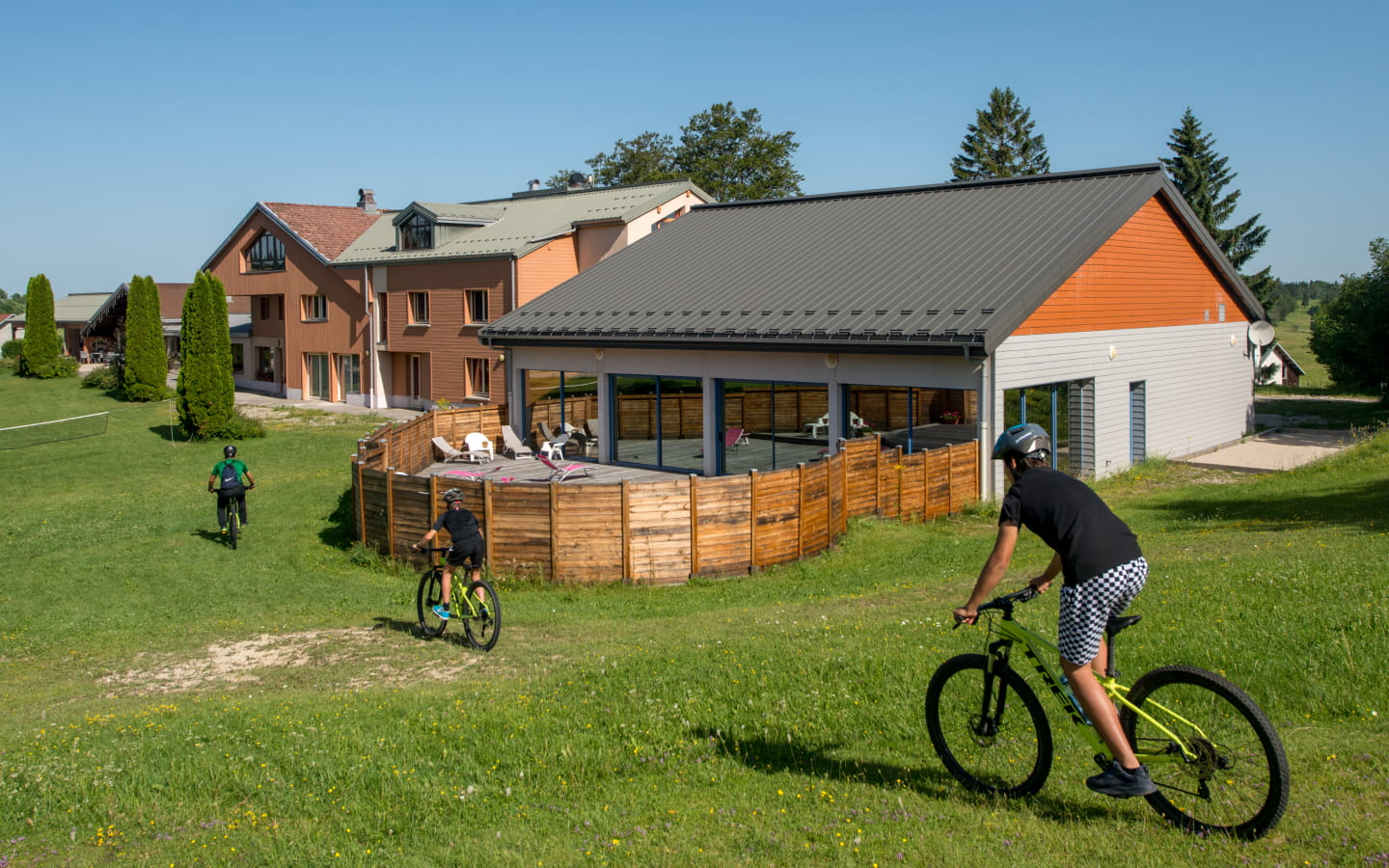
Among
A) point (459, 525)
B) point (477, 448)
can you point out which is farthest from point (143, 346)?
point (459, 525)

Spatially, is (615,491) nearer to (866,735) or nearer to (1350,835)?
(866,735)

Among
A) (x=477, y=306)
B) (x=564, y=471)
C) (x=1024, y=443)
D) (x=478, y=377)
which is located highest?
(x=477, y=306)

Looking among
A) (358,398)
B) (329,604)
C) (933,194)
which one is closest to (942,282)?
(933,194)

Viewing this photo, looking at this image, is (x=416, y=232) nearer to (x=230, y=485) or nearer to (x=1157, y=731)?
(x=230, y=485)

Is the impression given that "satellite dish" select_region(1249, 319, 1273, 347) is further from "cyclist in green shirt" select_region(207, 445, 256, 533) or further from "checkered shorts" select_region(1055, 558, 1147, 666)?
"checkered shorts" select_region(1055, 558, 1147, 666)

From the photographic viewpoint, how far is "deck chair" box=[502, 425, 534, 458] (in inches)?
1190

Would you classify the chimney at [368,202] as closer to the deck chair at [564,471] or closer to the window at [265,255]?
the window at [265,255]

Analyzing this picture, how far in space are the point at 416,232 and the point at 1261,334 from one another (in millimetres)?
31007

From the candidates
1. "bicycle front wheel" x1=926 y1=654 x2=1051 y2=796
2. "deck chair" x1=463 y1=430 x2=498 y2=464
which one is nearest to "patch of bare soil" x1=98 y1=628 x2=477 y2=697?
"bicycle front wheel" x1=926 y1=654 x2=1051 y2=796

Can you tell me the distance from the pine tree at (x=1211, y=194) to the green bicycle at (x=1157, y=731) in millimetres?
57968

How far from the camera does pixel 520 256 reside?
40125 mm

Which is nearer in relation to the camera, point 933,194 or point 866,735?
point 866,735

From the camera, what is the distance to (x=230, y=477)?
802 inches

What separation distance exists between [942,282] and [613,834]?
63.5ft
